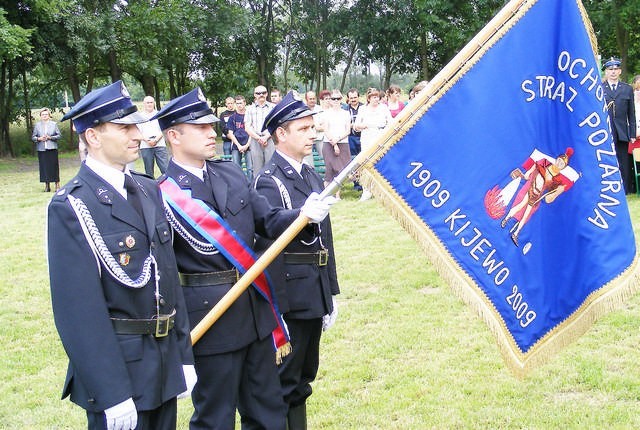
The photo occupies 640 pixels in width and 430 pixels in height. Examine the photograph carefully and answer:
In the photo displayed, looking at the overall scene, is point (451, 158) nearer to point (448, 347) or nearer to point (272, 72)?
point (448, 347)

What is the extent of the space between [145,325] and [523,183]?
1.95m

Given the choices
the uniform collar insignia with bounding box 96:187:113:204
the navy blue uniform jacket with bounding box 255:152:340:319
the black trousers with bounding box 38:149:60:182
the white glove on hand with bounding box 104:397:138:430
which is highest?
the uniform collar insignia with bounding box 96:187:113:204

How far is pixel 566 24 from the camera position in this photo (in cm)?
364

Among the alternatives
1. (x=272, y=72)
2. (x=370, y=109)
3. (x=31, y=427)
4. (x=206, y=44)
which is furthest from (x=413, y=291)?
(x=272, y=72)

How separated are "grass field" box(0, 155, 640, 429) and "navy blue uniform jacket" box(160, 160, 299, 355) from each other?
4.45 ft

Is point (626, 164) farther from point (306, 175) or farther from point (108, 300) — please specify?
point (108, 300)

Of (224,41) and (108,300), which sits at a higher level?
(224,41)

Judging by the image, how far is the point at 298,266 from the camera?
412 cm

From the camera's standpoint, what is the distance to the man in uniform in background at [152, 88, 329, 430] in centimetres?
351

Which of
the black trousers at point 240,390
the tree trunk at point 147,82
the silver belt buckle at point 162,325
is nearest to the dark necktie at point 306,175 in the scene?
the black trousers at point 240,390

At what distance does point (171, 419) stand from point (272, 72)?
3787 cm

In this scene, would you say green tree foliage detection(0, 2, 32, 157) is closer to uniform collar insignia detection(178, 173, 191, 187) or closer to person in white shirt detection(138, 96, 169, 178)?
person in white shirt detection(138, 96, 169, 178)

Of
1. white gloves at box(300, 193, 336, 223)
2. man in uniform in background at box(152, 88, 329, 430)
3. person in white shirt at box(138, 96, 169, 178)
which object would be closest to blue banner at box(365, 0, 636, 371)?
white gloves at box(300, 193, 336, 223)

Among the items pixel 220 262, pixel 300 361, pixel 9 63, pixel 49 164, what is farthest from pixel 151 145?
pixel 9 63
